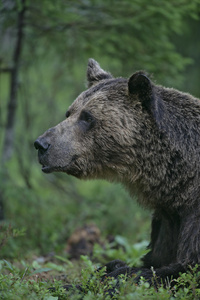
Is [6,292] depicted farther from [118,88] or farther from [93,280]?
[118,88]

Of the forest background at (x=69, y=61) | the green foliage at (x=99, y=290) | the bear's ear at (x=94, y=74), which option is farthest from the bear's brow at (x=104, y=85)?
the forest background at (x=69, y=61)

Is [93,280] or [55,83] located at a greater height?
[55,83]

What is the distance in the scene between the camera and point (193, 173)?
4.44m

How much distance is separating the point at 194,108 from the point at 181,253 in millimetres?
1586

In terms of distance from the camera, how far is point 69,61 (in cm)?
877

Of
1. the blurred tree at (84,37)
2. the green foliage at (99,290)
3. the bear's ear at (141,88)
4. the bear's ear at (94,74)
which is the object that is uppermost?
A: the blurred tree at (84,37)

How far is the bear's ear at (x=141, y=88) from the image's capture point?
453 cm

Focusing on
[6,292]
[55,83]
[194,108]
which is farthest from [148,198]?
[55,83]

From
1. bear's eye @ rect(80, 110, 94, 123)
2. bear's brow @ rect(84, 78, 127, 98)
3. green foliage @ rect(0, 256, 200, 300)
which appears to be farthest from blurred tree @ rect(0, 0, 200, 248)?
green foliage @ rect(0, 256, 200, 300)

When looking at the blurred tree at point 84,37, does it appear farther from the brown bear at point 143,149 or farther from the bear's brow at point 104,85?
the brown bear at point 143,149

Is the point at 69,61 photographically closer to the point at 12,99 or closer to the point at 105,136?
the point at 12,99

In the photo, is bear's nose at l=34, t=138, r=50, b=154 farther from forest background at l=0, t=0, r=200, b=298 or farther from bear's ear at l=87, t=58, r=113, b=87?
forest background at l=0, t=0, r=200, b=298

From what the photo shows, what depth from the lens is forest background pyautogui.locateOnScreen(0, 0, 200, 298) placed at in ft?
23.7

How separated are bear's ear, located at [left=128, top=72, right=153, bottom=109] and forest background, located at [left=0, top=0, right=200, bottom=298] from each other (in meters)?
2.51
